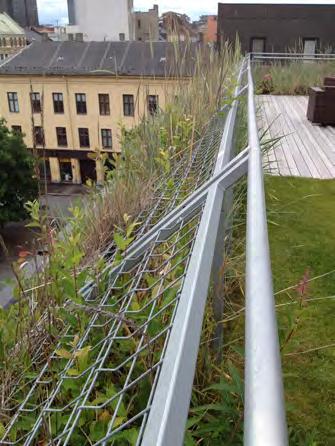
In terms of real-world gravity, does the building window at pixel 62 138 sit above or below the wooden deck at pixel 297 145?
below

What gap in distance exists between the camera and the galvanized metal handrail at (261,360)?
0.37m

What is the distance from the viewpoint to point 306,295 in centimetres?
194

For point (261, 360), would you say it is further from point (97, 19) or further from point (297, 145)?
point (97, 19)

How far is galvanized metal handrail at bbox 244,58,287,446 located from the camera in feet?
1.21

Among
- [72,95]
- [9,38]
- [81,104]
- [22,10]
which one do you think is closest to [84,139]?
[81,104]

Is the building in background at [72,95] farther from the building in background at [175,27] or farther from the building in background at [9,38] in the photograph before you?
the building in background at [175,27]

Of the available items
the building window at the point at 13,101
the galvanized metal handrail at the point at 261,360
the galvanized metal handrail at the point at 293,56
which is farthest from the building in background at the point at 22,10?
the galvanized metal handrail at the point at 261,360

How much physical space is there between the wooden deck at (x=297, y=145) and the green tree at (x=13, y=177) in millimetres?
12053

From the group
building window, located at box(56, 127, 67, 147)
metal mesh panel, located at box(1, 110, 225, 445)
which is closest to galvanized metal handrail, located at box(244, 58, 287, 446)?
metal mesh panel, located at box(1, 110, 225, 445)

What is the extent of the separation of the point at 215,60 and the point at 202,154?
1958 mm

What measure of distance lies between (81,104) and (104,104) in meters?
1.32

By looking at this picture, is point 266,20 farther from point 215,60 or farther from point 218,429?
point 218,429

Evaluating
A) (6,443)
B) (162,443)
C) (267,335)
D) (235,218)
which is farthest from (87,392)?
(235,218)

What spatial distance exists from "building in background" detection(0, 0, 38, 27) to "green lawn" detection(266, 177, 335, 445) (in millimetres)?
68955
